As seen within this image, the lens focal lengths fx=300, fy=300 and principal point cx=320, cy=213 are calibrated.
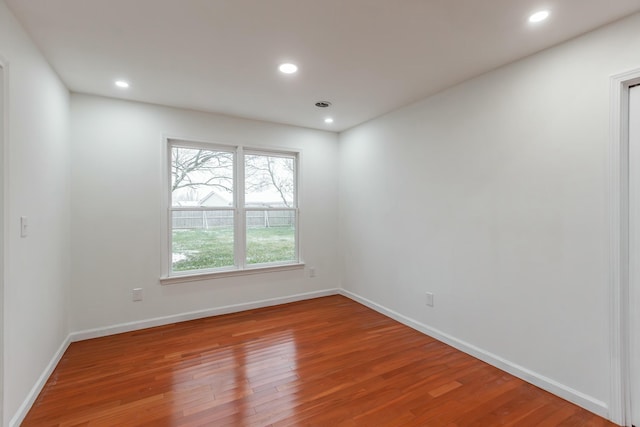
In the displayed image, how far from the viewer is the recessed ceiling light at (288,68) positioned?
248 centimetres

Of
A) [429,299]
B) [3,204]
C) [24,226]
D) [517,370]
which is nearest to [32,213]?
[24,226]

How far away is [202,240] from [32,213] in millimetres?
1784

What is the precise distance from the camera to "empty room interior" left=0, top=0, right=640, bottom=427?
185 cm

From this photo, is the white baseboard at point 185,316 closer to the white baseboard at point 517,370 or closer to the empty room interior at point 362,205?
the empty room interior at point 362,205

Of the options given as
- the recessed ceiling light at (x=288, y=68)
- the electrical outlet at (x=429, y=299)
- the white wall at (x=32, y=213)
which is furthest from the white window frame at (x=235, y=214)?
the electrical outlet at (x=429, y=299)

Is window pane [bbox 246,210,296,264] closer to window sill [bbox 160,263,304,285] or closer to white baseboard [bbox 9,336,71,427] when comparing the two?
window sill [bbox 160,263,304,285]

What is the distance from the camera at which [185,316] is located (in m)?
3.56

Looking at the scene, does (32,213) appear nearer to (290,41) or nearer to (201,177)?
(201,177)

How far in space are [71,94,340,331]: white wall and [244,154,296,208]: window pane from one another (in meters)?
0.29

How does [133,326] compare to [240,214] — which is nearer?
[133,326]

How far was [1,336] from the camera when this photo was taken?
1656mm

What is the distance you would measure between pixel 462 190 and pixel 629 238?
1.18 meters

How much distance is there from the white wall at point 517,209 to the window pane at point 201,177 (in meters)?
2.08

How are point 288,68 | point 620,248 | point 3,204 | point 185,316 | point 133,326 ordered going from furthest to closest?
1. point 185,316
2. point 133,326
3. point 288,68
4. point 620,248
5. point 3,204
